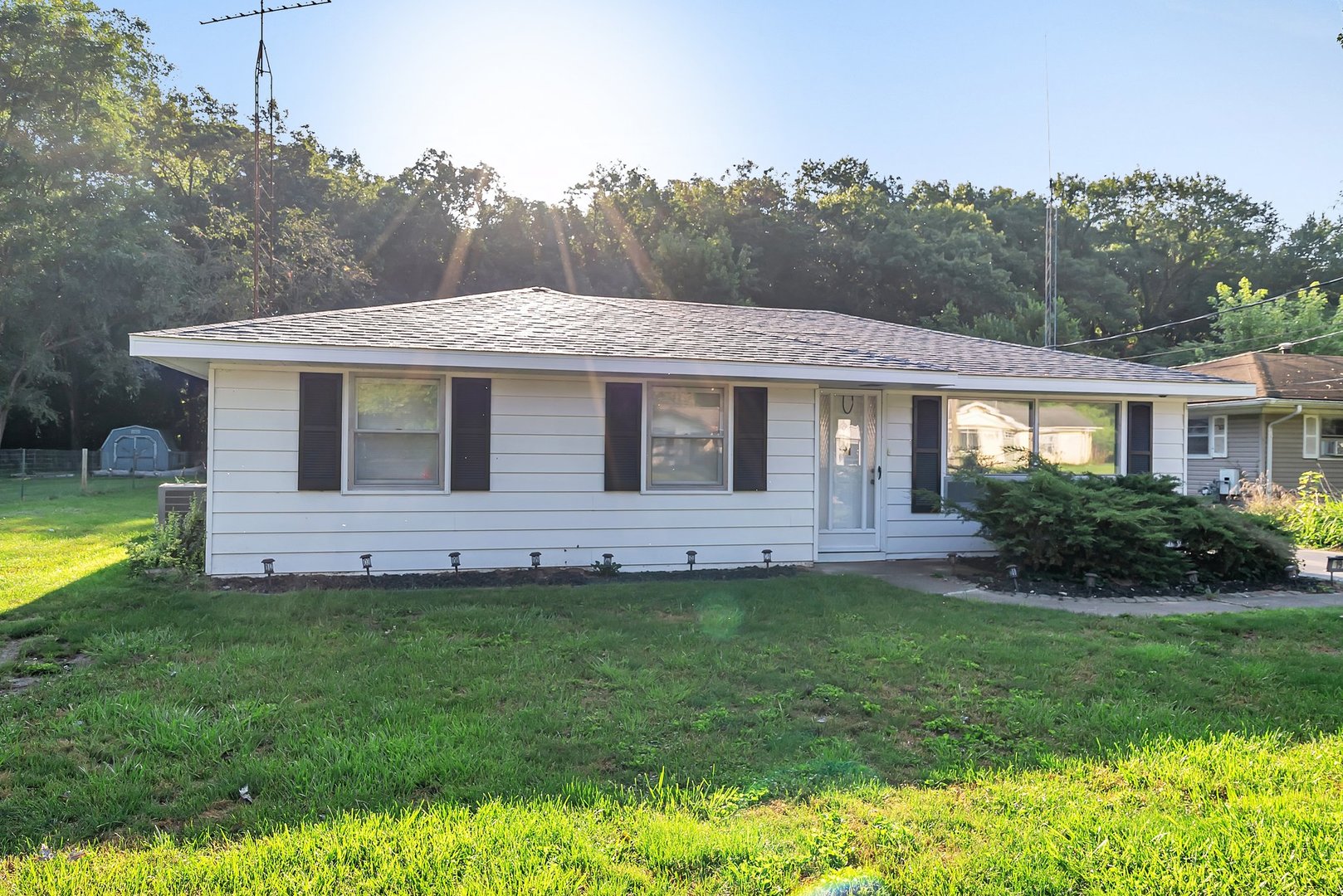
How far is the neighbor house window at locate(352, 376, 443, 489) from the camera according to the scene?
8.13 m

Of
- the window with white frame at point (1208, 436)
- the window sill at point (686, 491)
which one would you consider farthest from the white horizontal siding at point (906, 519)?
the window with white frame at point (1208, 436)

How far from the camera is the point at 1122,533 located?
316 inches

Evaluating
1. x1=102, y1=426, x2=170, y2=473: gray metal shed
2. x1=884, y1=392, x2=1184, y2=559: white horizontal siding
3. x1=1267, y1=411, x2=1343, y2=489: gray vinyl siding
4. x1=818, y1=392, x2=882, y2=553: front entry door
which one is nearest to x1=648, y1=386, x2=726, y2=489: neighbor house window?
x1=818, y1=392, x2=882, y2=553: front entry door

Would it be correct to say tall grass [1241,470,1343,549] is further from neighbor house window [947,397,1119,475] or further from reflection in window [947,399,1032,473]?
reflection in window [947,399,1032,473]

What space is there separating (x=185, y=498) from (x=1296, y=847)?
36.4 feet

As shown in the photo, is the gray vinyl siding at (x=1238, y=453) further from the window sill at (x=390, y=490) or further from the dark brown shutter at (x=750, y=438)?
the window sill at (x=390, y=490)

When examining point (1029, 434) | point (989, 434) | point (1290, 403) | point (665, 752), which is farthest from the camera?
point (1290, 403)

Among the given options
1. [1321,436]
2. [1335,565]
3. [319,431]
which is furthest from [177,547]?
[1321,436]

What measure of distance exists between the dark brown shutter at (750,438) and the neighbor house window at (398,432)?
3.25 m

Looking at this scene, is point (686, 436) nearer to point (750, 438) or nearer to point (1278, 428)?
point (750, 438)

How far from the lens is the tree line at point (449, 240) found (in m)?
26.8

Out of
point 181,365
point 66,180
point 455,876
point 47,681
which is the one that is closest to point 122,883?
point 455,876

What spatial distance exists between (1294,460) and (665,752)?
20.4 metres

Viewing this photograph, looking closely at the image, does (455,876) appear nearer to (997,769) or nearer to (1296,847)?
(997,769)
